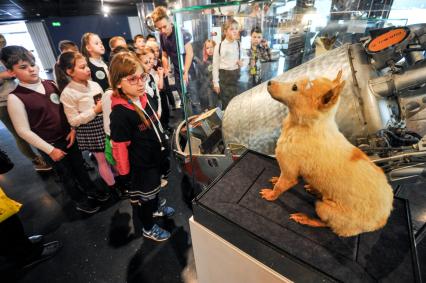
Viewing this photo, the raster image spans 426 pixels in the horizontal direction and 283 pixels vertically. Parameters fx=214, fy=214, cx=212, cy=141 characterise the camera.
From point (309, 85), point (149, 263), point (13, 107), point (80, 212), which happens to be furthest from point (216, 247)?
point (80, 212)

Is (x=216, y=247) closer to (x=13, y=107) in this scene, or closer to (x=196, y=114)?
(x=196, y=114)

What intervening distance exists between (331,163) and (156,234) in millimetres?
1294

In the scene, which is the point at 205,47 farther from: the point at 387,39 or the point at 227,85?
the point at 387,39

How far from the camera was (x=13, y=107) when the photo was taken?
47.2 inches

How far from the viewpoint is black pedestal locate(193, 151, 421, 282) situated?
1.90 ft

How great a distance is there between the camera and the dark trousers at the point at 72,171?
1.49 meters

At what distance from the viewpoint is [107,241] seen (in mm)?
1517

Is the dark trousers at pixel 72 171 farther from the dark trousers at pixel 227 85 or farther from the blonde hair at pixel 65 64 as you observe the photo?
the dark trousers at pixel 227 85

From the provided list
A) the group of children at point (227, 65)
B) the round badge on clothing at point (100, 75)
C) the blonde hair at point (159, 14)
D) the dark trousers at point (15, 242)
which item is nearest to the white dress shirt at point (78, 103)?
the round badge on clothing at point (100, 75)

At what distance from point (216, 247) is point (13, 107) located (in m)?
1.34

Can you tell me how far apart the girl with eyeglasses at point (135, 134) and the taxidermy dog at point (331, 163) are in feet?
2.29

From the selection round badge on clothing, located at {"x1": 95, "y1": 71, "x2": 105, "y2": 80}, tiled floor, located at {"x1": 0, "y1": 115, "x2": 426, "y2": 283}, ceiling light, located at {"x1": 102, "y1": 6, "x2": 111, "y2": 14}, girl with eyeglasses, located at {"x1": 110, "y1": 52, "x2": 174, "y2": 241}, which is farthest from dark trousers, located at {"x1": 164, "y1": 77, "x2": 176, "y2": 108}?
ceiling light, located at {"x1": 102, "y1": 6, "x2": 111, "y2": 14}

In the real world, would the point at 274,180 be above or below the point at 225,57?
below

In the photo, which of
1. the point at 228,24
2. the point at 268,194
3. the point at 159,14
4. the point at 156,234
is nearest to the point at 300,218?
the point at 268,194
